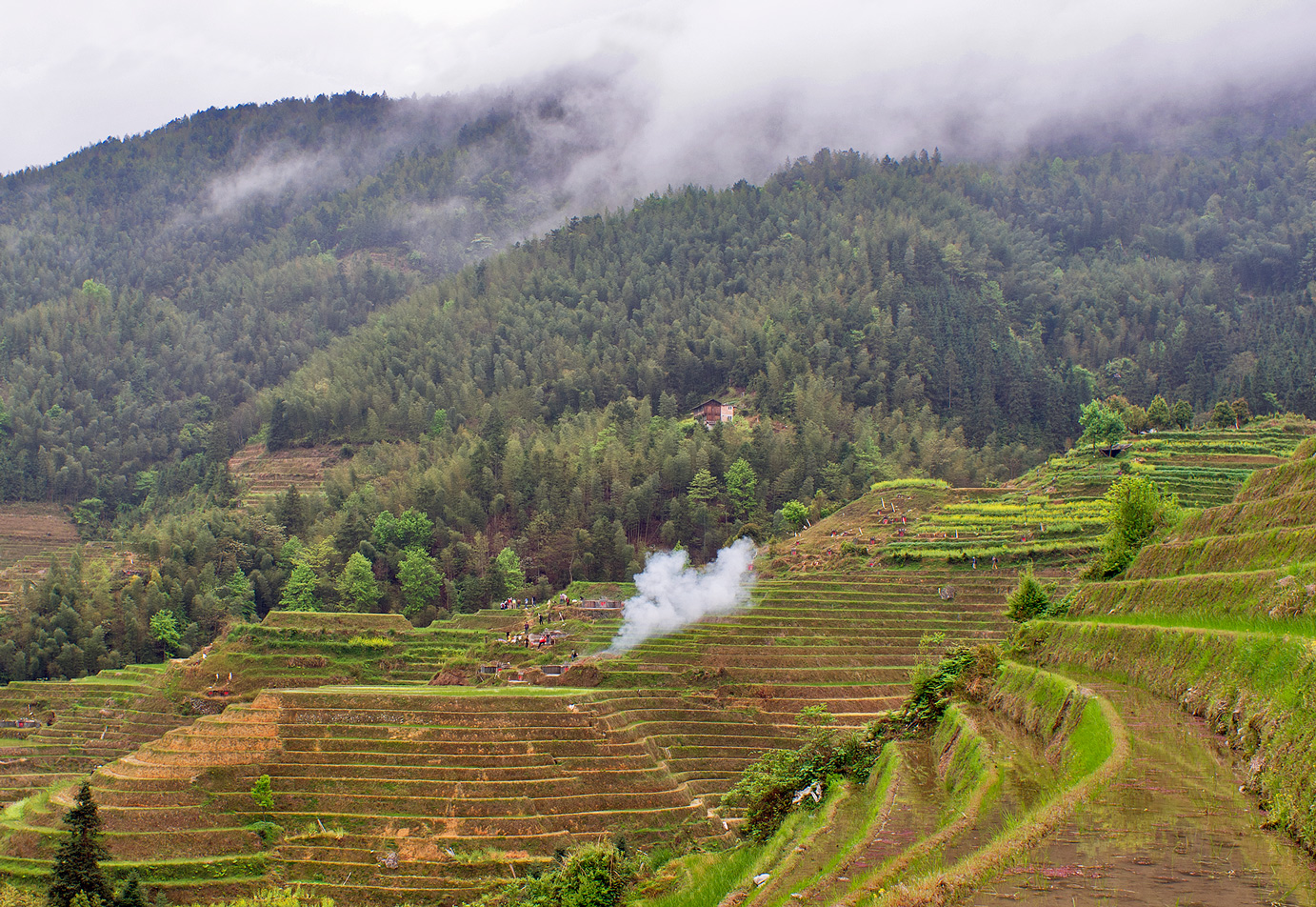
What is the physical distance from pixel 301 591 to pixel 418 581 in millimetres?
8666

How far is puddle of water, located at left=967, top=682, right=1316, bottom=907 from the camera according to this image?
34.5ft

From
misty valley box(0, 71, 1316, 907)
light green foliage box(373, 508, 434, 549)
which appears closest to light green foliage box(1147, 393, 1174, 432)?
misty valley box(0, 71, 1316, 907)

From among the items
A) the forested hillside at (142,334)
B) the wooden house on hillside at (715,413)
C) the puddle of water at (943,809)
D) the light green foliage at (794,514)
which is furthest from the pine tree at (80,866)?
the forested hillside at (142,334)

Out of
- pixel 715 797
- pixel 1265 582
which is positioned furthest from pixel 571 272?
pixel 1265 582

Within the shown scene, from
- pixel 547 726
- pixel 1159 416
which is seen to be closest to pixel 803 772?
pixel 547 726

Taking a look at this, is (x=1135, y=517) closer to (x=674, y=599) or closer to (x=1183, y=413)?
(x=674, y=599)

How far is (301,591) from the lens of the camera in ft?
240

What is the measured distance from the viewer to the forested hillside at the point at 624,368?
7769 centimetres

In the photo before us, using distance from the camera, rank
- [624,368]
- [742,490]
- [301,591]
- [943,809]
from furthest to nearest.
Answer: [624,368] → [742,490] → [301,591] → [943,809]

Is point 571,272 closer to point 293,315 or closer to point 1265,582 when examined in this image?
point 293,315

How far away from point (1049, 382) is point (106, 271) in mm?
156826

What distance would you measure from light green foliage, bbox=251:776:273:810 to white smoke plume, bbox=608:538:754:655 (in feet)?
51.9

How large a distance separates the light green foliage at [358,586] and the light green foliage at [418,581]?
6.58 ft

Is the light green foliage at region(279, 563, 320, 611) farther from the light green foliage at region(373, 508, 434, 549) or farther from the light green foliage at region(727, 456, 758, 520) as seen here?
the light green foliage at region(727, 456, 758, 520)
